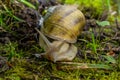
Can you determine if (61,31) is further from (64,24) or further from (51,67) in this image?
(51,67)

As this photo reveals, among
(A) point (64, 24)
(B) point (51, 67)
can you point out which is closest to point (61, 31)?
(A) point (64, 24)

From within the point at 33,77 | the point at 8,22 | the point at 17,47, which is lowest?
the point at 33,77

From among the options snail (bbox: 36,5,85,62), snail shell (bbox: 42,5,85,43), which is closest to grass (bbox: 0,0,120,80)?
snail (bbox: 36,5,85,62)

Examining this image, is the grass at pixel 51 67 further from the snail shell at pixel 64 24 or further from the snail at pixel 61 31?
the snail shell at pixel 64 24

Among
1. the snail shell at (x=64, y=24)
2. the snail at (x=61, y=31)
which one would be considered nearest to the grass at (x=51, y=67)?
the snail at (x=61, y=31)

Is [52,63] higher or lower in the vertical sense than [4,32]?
lower

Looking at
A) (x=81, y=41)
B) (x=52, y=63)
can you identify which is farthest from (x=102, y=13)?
(x=52, y=63)

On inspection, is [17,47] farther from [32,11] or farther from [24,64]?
[32,11]
